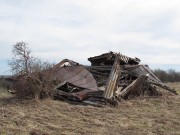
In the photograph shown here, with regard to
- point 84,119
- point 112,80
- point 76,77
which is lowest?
point 84,119

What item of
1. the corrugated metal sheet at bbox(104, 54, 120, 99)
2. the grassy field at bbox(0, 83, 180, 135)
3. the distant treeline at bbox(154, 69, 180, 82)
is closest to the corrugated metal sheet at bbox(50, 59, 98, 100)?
the corrugated metal sheet at bbox(104, 54, 120, 99)

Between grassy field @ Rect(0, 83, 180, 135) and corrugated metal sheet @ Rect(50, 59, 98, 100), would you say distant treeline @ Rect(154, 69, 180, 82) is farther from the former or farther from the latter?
grassy field @ Rect(0, 83, 180, 135)

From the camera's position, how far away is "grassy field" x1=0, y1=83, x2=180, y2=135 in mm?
7383

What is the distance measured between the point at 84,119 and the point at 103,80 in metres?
5.33

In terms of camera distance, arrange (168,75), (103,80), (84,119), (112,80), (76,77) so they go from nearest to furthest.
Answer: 1. (84,119)
2. (112,80)
3. (76,77)
4. (103,80)
5. (168,75)

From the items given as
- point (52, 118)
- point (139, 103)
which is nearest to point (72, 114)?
point (52, 118)

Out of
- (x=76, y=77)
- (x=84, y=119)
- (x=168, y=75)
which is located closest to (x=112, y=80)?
(x=76, y=77)

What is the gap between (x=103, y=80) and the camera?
13.9m

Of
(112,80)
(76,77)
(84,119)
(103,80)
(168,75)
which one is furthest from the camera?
(168,75)

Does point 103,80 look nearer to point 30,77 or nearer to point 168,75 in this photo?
point 30,77

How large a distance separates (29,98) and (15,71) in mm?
1183

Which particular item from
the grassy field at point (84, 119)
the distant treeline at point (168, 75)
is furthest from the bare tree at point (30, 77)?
the distant treeline at point (168, 75)

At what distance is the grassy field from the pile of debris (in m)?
0.92

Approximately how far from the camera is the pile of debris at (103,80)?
38.6 feet
